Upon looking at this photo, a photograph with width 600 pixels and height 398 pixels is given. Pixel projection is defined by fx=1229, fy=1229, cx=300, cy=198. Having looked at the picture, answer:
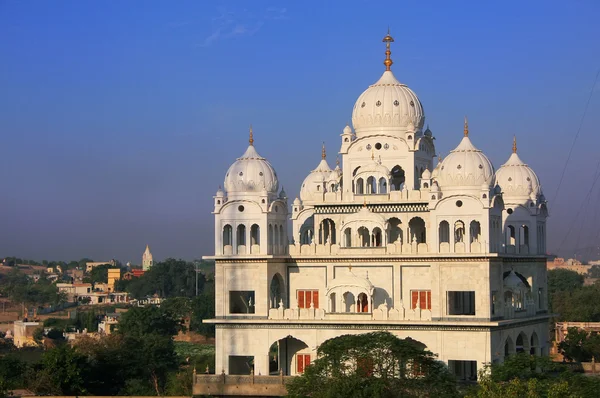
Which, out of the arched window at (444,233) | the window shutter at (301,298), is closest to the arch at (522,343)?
the arched window at (444,233)

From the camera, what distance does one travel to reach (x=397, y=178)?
5419cm

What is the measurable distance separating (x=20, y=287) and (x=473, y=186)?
11081 centimetres

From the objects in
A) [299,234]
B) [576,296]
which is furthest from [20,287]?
[299,234]

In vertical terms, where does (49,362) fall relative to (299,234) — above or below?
below

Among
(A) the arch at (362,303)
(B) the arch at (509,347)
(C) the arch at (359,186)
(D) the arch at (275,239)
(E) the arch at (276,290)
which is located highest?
(C) the arch at (359,186)

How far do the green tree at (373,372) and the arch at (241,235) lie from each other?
30.1 ft

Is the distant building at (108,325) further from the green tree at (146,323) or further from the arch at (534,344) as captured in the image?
the arch at (534,344)

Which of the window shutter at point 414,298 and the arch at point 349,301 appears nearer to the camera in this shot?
the window shutter at point 414,298

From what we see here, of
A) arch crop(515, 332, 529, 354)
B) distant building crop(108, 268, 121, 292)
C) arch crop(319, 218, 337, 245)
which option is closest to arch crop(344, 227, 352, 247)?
arch crop(319, 218, 337, 245)

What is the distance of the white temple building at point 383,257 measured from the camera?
48.3 meters

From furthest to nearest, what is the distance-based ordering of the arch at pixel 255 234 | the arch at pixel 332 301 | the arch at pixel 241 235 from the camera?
the arch at pixel 255 234, the arch at pixel 241 235, the arch at pixel 332 301

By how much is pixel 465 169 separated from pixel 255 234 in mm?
9621

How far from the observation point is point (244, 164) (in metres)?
52.2

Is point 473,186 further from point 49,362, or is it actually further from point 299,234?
point 49,362
